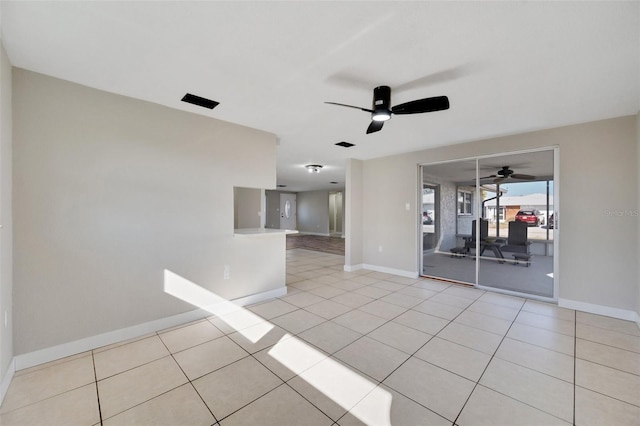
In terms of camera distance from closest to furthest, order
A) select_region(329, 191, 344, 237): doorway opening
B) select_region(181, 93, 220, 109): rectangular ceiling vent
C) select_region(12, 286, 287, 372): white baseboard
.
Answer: select_region(12, 286, 287, 372): white baseboard, select_region(181, 93, 220, 109): rectangular ceiling vent, select_region(329, 191, 344, 237): doorway opening

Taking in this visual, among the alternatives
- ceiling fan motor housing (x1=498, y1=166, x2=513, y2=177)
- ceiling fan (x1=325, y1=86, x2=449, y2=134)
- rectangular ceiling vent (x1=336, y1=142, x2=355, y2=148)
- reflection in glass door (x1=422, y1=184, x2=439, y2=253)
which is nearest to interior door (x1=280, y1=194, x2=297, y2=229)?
reflection in glass door (x1=422, y1=184, x2=439, y2=253)

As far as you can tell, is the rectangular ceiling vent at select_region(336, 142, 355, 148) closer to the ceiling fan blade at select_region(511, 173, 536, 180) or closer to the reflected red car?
the ceiling fan blade at select_region(511, 173, 536, 180)

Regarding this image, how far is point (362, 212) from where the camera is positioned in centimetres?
570

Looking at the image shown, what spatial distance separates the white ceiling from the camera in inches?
58.5

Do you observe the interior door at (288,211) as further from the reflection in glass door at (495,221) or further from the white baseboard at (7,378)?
the white baseboard at (7,378)

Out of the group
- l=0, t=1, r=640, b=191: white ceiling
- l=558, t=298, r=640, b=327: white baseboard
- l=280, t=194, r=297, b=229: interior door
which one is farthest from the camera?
l=280, t=194, r=297, b=229: interior door

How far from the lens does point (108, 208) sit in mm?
2430

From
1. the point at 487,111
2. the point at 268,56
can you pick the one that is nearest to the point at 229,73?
the point at 268,56

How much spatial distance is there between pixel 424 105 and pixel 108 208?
119 inches

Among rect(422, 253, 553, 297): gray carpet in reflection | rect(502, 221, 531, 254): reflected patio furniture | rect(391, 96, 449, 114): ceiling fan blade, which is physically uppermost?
rect(391, 96, 449, 114): ceiling fan blade

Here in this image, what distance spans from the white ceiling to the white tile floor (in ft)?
7.75

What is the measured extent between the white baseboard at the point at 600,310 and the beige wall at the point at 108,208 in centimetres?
428

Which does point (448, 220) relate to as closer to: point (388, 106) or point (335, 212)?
point (388, 106)

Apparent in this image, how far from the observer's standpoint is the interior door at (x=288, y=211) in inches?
519
